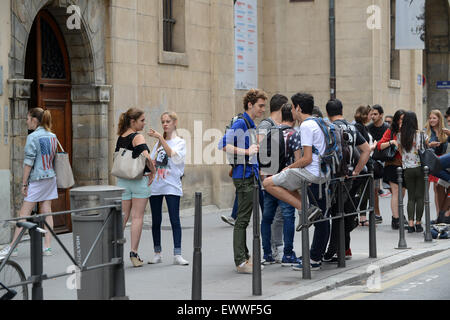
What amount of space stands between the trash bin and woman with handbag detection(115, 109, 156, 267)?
258 cm

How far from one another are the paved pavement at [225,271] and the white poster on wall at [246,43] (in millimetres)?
7272

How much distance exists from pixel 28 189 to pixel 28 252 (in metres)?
4.95

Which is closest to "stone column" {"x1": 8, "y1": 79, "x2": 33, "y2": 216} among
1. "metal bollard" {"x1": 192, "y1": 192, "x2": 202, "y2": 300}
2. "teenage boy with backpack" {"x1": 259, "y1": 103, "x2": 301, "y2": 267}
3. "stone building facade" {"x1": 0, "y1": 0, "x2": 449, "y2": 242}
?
"stone building facade" {"x1": 0, "y1": 0, "x2": 449, "y2": 242}

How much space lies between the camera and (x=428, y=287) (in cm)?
938

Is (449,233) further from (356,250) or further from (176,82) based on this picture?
(176,82)

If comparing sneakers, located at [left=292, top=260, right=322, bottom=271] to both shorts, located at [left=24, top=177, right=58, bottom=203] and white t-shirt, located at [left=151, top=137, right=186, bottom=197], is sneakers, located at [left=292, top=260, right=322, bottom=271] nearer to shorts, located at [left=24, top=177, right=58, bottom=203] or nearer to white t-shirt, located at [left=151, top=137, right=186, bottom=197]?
white t-shirt, located at [left=151, top=137, right=186, bottom=197]

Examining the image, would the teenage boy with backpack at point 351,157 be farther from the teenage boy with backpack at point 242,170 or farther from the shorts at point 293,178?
the teenage boy with backpack at point 242,170

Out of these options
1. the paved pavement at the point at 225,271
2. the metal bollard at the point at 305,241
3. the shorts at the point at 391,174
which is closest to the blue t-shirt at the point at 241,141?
the metal bollard at the point at 305,241

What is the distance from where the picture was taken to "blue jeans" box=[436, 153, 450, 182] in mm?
13977

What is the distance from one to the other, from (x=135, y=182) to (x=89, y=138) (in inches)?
164

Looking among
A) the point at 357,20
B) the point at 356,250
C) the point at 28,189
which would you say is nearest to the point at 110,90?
the point at 28,189

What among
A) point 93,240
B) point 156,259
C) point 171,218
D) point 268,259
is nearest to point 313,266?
point 268,259

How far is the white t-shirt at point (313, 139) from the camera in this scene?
9781 mm

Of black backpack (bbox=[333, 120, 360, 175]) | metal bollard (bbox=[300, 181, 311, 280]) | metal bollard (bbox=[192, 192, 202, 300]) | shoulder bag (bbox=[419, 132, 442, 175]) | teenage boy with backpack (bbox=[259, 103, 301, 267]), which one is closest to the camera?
metal bollard (bbox=[192, 192, 202, 300])
